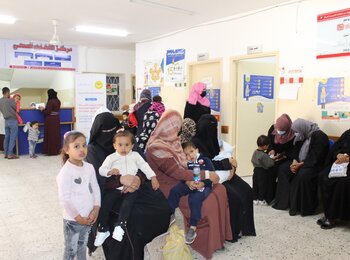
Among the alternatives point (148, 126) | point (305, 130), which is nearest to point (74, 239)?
point (148, 126)

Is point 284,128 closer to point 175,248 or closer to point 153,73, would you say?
point 175,248

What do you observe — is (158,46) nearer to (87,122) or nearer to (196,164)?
(87,122)

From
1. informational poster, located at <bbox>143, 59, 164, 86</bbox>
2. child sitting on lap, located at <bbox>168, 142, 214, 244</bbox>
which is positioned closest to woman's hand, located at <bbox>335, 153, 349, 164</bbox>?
child sitting on lap, located at <bbox>168, 142, 214, 244</bbox>

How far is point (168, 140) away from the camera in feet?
9.16

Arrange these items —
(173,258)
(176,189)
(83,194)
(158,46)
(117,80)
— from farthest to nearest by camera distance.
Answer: (117,80)
(158,46)
(176,189)
(173,258)
(83,194)

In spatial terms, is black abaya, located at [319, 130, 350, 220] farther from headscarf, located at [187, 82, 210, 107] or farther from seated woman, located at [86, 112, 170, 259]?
headscarf, located at [187, 82, 210, 107]

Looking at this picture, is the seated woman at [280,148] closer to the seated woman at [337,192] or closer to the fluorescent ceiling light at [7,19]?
the seated woman at [337,192]

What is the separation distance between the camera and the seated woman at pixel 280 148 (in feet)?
13.8

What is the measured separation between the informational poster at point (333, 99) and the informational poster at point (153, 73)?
11.8ft

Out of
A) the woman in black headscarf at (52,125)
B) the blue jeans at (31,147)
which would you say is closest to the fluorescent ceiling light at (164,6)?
the woman in black headscarf at (52,125)

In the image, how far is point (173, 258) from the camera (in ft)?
7.77

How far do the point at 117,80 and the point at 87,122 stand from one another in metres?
1.98

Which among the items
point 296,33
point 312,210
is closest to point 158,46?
point 296,33

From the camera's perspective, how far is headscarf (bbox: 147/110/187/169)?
2.71 meters
